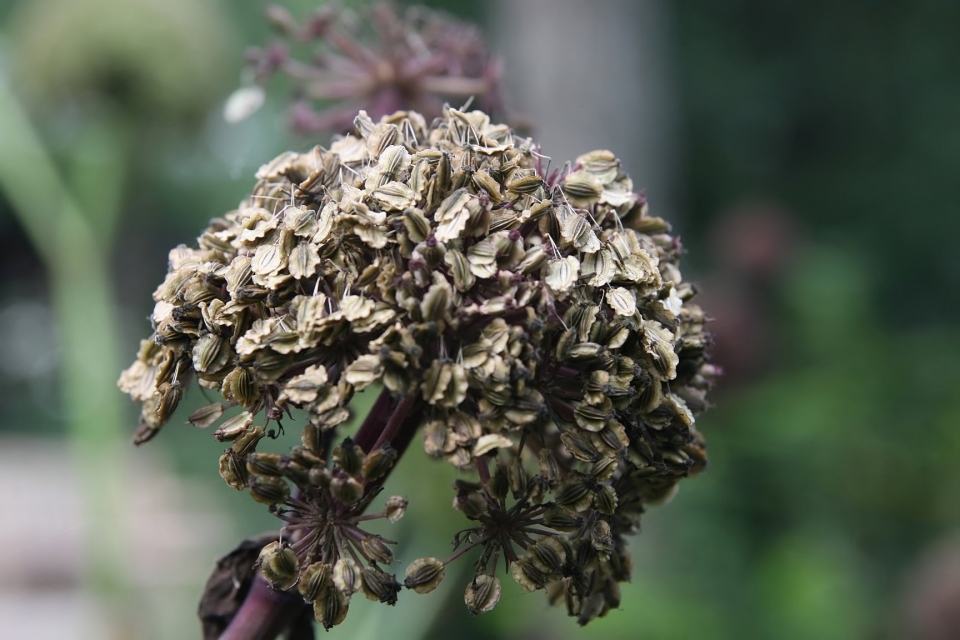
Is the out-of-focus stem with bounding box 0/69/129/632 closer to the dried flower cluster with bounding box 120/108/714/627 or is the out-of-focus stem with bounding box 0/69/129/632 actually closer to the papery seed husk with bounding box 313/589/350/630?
the dried flower cluster with bounding box 120/108/714/627

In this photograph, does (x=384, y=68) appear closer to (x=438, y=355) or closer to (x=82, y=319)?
(x=438, y=355)

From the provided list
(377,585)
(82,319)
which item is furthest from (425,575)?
(82,319)

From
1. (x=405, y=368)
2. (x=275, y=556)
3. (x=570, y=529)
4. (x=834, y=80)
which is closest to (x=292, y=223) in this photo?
(x=405, y=368)

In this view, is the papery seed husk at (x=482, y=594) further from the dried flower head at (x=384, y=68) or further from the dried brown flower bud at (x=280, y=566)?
the dried flower head at (x=384, y=68)

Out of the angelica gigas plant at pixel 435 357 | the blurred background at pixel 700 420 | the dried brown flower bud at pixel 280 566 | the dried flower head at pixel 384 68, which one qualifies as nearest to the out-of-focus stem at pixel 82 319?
the blurred background at pixel 700 420

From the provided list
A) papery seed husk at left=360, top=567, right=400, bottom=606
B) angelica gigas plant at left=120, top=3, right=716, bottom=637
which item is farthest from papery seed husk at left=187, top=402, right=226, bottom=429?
papery seed husk at left=360, top=567, right=400, bottom=606

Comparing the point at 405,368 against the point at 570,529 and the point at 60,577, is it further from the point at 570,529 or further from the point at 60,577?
the point at 60,577

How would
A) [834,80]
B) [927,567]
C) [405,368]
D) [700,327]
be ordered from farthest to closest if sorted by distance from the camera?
[834,80]
[927,567]
[700,327]
[405,368]
